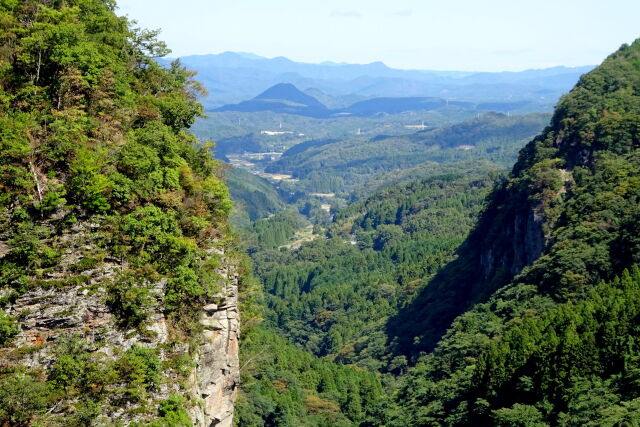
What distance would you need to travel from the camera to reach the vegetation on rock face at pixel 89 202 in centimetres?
2119

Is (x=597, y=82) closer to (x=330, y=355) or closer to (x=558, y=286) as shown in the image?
(x=558, y=286)

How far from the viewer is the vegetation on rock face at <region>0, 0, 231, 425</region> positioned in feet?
69.5

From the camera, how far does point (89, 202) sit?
2403 centimetres

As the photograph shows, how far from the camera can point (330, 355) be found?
114 meters

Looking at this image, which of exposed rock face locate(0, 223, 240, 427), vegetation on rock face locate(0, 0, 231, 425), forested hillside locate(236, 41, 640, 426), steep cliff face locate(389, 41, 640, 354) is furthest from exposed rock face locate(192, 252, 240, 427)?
steep cliff face locate(389, 41, 640, 354)

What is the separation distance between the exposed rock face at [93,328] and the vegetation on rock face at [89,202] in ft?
0.56

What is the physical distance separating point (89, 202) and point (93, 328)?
16.0 ft

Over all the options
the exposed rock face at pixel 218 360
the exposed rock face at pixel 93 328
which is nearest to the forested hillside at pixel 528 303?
the exposed rock face at pixel 218 360

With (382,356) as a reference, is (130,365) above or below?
above

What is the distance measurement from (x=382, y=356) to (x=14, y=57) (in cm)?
7995

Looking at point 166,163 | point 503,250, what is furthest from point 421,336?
point 166,163

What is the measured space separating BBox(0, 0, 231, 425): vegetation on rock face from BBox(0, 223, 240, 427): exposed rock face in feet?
0.56

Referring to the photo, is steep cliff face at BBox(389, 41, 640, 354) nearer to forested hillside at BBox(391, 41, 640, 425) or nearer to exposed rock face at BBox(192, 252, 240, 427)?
forested hillside at BBox(391, 41, 640, 425)

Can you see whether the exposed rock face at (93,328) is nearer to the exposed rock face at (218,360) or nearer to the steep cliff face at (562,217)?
the exposed rock face at (218,360)
